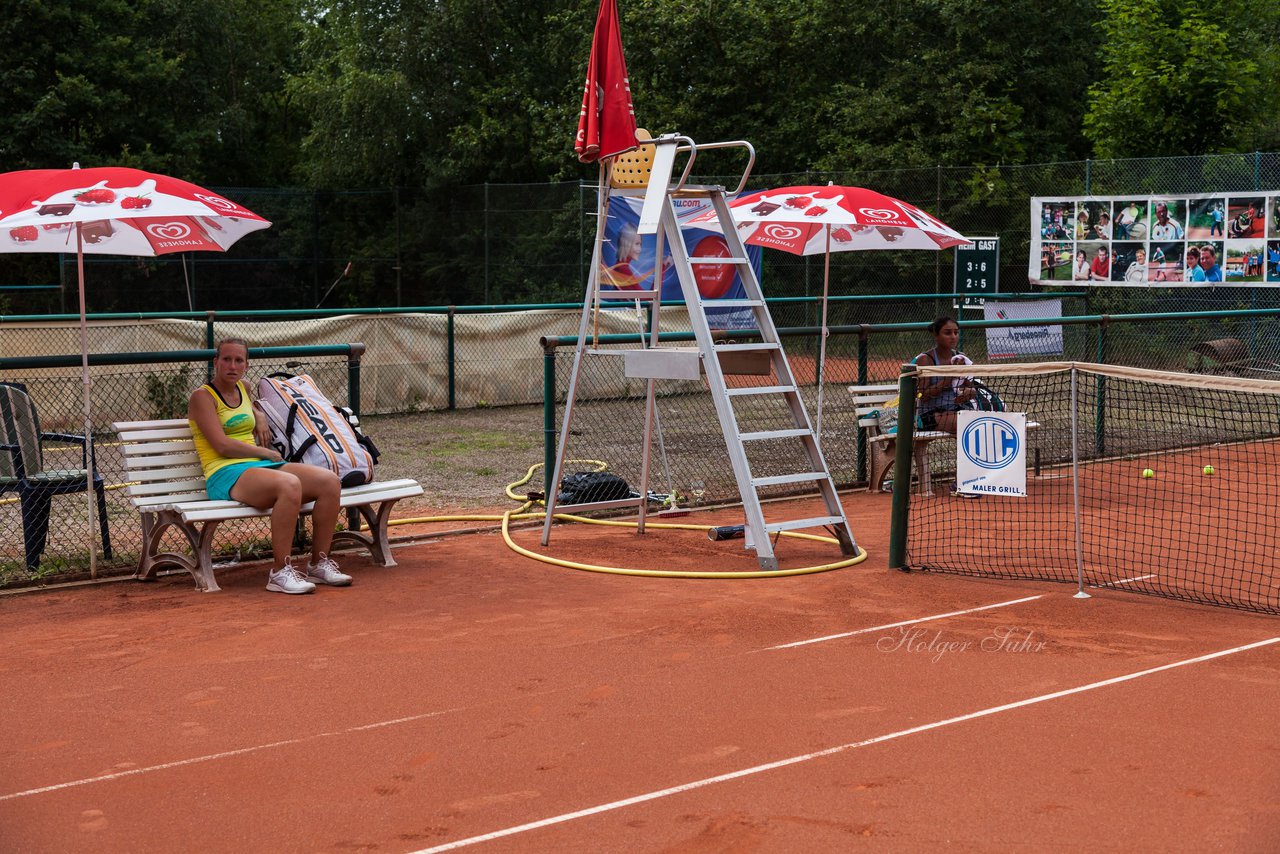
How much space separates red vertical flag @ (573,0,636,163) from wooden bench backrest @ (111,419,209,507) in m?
2.83

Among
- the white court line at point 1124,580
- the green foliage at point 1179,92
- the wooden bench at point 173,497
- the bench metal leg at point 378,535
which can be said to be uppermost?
the green foliage at point 1179,92

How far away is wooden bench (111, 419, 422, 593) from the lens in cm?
743

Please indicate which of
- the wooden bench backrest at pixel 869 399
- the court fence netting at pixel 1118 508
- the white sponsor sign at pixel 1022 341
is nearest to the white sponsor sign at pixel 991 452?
the court fence netting at pixel 1118 508

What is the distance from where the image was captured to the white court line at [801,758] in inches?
167

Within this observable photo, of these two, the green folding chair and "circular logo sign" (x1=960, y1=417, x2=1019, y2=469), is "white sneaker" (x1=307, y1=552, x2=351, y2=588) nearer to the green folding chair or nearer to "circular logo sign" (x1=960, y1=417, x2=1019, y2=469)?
the green folding chair

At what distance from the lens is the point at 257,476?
7480 mm

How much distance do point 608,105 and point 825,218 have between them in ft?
7.39

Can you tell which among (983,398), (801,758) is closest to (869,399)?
(983,398)

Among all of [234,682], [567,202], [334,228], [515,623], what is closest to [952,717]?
[515,623]

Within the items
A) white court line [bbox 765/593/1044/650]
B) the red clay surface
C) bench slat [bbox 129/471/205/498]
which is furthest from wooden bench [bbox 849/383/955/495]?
bench slat [bbox 129/471/205/498]

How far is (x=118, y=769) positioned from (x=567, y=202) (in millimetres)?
19892

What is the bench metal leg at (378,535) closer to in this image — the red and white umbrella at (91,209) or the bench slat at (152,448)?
the bench slat at (152,448)

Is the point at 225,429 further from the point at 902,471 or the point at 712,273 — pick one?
the point at 712,273

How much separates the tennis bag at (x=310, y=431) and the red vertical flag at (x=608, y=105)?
2.12 meters
